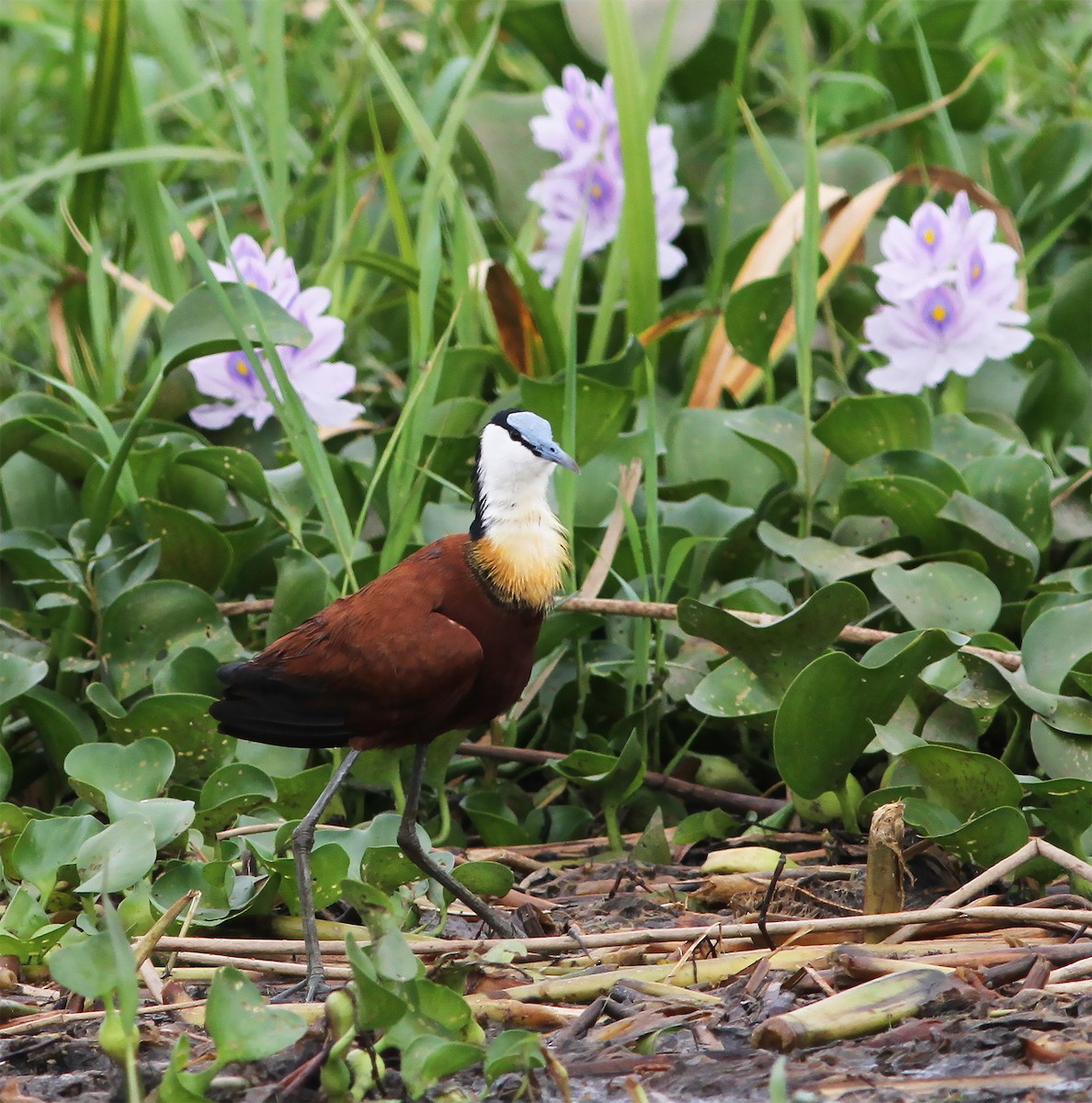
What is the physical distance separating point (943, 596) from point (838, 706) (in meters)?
0.50

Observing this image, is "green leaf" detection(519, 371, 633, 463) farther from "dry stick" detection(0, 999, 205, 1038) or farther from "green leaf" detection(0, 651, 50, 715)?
"dry stick" detection(0, 999, 205, 1038)

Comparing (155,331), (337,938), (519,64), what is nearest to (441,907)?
(337,938)

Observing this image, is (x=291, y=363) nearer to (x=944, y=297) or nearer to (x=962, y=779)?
(x=944, y=297)

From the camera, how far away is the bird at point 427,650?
7.54ft

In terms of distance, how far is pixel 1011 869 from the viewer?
86.8 inches

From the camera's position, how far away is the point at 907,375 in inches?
136

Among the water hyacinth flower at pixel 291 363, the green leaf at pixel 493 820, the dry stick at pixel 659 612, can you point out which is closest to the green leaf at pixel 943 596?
the dry stick at pixel 659 612

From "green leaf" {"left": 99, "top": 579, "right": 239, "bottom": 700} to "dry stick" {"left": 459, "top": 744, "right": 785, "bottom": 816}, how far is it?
0.56 m

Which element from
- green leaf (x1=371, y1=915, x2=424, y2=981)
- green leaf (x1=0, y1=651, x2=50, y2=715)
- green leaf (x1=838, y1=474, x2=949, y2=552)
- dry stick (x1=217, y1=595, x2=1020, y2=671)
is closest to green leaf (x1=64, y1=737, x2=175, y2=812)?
green leaf (x1=0, y1=651, x2=50, y2=715)

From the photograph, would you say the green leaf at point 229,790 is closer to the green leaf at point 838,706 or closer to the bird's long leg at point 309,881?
the bird's long leg at point 309,881

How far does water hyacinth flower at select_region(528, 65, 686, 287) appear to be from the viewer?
383 cm

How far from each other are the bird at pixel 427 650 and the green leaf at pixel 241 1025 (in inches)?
21.7

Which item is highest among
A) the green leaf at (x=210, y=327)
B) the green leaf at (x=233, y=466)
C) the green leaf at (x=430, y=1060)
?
the green leaf at (x=210, y=327)

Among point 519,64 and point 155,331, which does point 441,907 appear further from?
point 519,64
